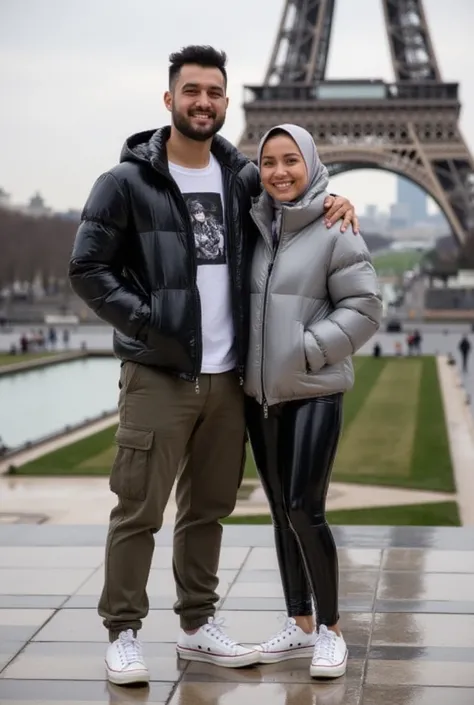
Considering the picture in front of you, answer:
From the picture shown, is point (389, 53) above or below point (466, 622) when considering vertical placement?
above

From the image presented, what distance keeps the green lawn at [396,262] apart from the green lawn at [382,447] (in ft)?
421

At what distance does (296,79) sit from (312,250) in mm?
67502

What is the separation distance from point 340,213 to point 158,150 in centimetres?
79

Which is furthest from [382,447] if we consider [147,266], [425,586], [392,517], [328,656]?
[147,266]

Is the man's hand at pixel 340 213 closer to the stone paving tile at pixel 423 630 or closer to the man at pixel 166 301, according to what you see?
the man at pixel 166 301

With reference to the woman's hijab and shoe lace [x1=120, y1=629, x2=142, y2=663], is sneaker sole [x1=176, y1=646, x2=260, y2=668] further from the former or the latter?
the woman's hijab

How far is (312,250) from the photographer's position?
5.65 metres

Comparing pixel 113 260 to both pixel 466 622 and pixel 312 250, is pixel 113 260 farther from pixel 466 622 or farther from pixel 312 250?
pixel 466 622

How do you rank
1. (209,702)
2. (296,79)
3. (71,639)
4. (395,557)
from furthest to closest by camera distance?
(296,79) → (395,557) → (71,639) → (209,702)

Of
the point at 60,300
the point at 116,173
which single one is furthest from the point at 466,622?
the point at 60,300

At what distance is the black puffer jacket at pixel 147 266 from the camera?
5551mm

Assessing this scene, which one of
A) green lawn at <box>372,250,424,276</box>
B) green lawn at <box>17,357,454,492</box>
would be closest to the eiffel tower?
green lawn at <box>17,357,454,492</box>

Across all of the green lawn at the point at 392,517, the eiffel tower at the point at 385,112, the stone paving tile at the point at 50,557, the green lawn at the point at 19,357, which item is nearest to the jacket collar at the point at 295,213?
the stone paving tile at the point at 50,557

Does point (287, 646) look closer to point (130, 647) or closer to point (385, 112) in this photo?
point (130, 647)
